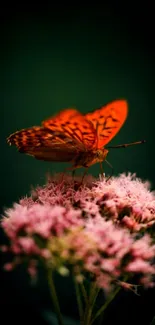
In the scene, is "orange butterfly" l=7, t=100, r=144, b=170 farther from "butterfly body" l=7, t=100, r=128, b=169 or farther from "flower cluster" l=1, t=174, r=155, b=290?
"flower cluster" l=1, t=174, r=155, b=290

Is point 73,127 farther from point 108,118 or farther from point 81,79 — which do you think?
point 81,79

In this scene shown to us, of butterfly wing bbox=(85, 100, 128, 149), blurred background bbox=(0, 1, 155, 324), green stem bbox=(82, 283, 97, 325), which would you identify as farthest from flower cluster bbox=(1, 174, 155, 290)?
blurred background bbox=(0, 1, 155, 324)

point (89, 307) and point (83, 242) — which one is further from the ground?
point (83, 242)

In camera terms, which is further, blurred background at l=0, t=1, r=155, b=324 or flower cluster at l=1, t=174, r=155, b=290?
blurred background at l=0, t=1, r=155, b=324

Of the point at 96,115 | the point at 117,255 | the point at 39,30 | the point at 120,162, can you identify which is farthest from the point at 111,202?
the point at 39,30

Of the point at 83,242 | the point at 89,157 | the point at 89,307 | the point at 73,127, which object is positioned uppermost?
the point at 73,127

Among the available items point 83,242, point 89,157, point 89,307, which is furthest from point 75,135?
point 89,307

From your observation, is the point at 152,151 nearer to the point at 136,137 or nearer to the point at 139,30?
the point at 136,137

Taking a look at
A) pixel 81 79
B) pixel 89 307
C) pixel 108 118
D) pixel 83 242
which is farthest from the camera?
pixel 81 79

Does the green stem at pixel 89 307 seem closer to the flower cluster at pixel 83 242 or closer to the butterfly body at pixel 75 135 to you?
the flower cluster at pixel 83 242
